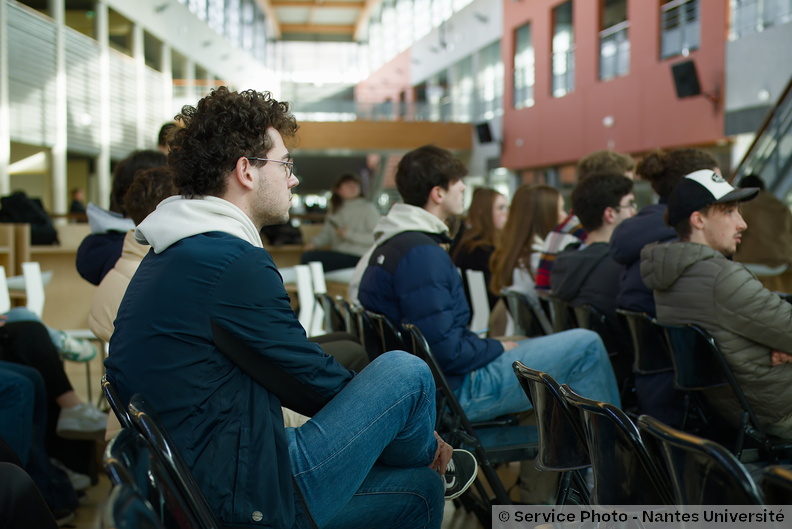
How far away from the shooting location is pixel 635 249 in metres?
3.20

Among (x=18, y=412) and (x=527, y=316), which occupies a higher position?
(x=527, y=316)

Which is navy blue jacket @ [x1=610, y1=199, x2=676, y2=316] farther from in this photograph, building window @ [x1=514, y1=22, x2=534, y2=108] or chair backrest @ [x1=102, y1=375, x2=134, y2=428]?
building window @ [x1=514, y1=22, x2=534, y2=108]

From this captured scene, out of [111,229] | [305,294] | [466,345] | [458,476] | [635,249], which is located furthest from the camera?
[305,294]

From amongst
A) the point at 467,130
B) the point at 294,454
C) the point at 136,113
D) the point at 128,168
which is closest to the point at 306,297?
the point at 128,168

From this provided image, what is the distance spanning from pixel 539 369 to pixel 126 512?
75.7 inches

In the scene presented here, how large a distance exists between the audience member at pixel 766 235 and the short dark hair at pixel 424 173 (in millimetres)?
3127

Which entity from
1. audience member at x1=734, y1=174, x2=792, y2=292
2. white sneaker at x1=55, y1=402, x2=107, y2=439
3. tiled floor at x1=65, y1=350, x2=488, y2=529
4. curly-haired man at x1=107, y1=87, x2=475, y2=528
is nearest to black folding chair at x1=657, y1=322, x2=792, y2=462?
tiled floor at x1=65, y1=350, x2=488, y2=529

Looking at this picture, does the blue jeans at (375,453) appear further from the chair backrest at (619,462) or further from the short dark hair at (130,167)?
the short dark hair at (130,167)

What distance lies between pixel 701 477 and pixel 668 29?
477 inches

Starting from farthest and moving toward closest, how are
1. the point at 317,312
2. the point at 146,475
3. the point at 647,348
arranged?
the point at 317,312, the point at 647,348, the point at 146,475

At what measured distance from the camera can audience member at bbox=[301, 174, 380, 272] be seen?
7.39 metres

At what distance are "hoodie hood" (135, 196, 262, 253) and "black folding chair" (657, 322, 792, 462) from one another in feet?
5.00

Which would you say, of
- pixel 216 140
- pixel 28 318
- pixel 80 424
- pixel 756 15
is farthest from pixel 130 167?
pixel 756 15

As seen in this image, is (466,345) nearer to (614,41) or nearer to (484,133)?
(614,41)
